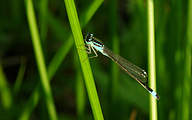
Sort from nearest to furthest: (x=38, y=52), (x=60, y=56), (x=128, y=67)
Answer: (x=38, y=52) < (x=60, y=56) < (x=128, y=67)

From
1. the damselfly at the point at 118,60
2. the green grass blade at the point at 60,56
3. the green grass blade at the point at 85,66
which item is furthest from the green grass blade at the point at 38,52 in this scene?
the damselfly at the point at 118,60

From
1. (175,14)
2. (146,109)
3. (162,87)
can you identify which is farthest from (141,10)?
(146,109)

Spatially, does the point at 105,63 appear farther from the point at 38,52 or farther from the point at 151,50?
the point at 151,50

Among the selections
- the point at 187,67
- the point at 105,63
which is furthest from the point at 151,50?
the point at 105,63

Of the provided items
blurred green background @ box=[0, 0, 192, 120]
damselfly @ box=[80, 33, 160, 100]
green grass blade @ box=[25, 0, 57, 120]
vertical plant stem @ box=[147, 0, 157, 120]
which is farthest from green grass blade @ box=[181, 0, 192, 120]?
green grass blade @ box=[25, 0, 57, 120]

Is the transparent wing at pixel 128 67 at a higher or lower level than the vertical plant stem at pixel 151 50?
lower

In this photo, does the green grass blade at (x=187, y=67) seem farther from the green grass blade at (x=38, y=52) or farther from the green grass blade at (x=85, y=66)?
the green grass blade at (x=38, y=52)
